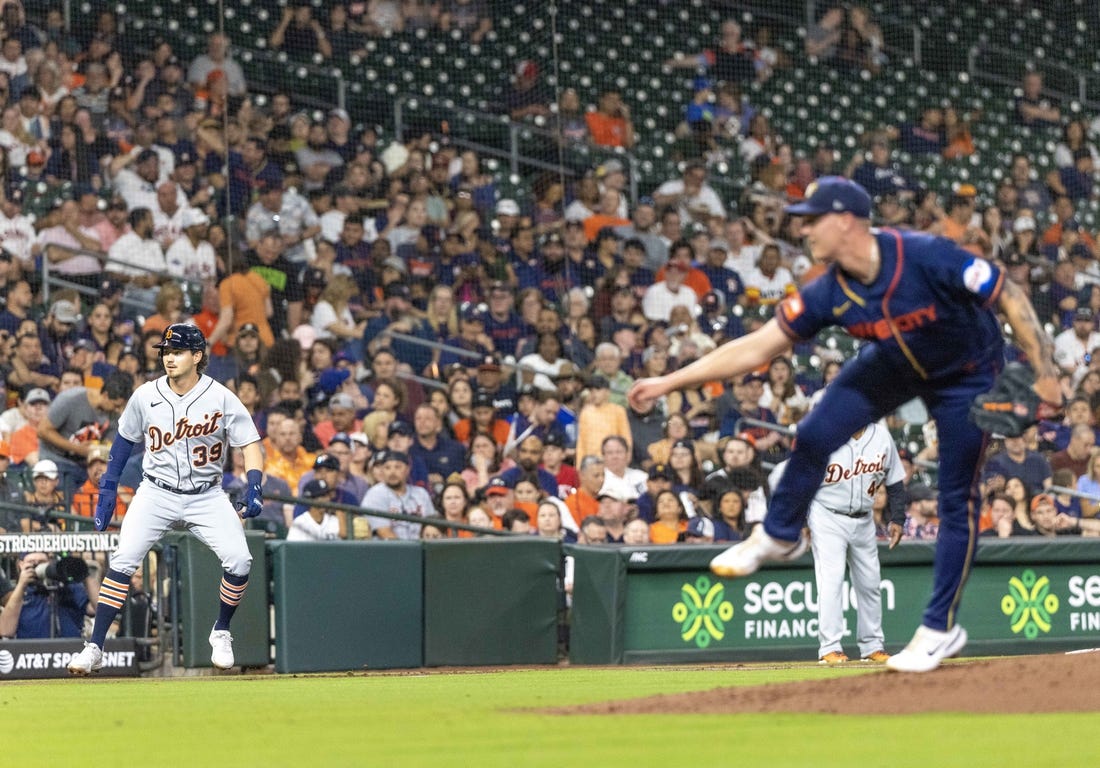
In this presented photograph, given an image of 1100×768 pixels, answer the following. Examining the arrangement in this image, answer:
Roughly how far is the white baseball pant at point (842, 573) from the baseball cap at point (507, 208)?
687 centimetres

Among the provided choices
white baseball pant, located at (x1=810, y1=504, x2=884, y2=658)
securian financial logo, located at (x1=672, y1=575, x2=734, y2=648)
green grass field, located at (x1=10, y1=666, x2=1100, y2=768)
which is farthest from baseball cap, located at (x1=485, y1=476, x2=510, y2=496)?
green grass field, located at (x1=10, y1=666, x2=1100, y2=768)

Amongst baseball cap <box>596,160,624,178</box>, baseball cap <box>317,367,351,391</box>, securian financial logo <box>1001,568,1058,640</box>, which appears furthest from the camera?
baseball cap <box>596,160,624,178</box>

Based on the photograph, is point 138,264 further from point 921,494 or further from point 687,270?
point 921,494

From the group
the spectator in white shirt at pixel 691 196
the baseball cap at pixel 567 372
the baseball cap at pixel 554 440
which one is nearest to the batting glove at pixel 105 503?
the baseball cap at pixel 554 440

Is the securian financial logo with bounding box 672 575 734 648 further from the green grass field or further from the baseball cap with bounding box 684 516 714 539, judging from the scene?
the green grass field

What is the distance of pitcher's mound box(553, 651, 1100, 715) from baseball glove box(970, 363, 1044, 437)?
936mm

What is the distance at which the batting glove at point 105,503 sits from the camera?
9.35 m

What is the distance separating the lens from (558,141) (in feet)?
52.9

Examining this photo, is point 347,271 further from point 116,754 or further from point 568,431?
point 116,754

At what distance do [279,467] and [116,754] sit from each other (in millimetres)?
8213

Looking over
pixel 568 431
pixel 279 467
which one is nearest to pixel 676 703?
pixel 279 467

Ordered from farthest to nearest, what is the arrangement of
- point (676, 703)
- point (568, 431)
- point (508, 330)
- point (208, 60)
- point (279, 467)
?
point (208, 60), point (508, 330), point (568, 431), point (279, 467), point (676, 703)

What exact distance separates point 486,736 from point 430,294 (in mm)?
11064

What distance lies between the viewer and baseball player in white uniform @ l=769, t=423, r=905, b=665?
10.7 meters
